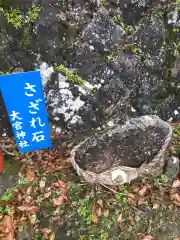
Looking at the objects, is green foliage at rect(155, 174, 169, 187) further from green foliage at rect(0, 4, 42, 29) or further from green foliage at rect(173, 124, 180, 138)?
green foliage at rect(0, 4, 42, 29)

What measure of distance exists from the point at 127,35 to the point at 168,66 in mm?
851

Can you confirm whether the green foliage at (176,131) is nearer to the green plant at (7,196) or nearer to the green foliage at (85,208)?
the green foliage at (85,208)

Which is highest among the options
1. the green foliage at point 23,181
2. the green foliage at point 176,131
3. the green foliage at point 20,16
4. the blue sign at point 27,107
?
the green foliage at point 20,16

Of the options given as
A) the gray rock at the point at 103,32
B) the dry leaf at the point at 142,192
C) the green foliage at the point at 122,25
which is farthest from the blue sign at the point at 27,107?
the green foliage at the point at 122,25

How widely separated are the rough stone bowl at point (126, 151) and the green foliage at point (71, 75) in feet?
2.80

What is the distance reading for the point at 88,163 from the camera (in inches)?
155

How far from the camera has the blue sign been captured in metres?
3.34

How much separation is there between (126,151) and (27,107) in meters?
1.38

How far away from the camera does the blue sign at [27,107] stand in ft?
10.9

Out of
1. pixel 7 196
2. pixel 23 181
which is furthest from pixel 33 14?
pixel 7 196

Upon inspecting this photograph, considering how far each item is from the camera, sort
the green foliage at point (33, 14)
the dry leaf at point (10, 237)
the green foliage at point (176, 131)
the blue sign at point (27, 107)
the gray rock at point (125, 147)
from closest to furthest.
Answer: the blue sign at point (27, 107) → the dry leaf at point (10, 237) → the green foliage at point (33, 14) → the gray rock at point (125, 147) → the green foliage at point (176, 131)

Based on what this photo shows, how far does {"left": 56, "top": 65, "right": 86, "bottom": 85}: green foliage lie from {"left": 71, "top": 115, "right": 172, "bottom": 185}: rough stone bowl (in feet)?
2.80

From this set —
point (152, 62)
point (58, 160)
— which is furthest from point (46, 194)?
point (152, 62)

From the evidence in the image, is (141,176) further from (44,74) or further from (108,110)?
(44,74)
